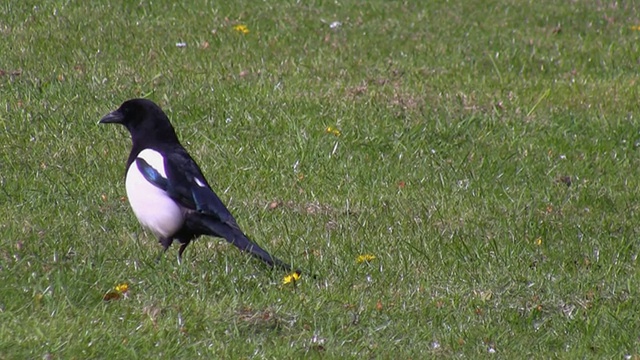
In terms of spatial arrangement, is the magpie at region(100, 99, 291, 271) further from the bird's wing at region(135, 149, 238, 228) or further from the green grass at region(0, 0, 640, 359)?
the green grass at region(0, 0, 640, 359)

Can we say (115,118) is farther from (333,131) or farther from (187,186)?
(333,131)

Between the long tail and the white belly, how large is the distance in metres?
0.09

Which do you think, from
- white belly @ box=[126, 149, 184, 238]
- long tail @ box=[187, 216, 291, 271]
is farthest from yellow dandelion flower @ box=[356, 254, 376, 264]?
white belly @ box=[126, 149, 184, 238]

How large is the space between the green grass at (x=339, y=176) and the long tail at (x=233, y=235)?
0.41ft

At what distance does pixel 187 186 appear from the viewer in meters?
6.28

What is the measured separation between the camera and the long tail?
5.95 metres

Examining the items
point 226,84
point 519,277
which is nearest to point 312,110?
point 226,84

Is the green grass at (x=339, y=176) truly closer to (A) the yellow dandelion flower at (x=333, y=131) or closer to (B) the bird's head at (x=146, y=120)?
(A) the yellow dandelion flower at (x=333, y=131)

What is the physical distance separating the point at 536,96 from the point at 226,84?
2541mm

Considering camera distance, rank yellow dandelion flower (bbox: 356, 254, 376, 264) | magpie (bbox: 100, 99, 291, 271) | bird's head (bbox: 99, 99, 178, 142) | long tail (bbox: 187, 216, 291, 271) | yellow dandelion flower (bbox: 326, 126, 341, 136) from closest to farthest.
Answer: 1. long tail (bbox: 187, 216, 291, 271)
2. magpie (bbox: 100, 99, 291, 271)
3. yellow dandelion flower (bbox: 356, 254, 376, 264)
4. bird's head (bbox: 99, 99, 178, 142)
5. yellow dandelion flower (bbox: 326, 126, 341, 136)

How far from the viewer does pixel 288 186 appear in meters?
7.68

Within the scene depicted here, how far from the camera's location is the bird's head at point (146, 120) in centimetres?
672

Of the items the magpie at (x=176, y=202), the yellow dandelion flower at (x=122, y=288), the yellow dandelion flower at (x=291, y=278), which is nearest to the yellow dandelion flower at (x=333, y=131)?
the magpie at (x=176, y=202)

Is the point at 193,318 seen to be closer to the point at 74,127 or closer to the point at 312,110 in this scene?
the point at 74,127
